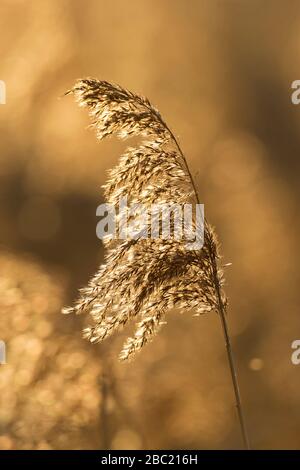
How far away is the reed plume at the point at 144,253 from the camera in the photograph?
2365 mm

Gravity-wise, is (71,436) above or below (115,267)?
below

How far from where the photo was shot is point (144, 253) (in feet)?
7.97

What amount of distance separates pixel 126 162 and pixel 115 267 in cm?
54

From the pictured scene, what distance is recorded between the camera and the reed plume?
2.37 m
